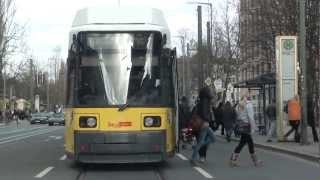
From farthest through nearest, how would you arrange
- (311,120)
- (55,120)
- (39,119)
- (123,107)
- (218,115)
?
(39,119), (55,120), (218,115), (311,120), (123,107)

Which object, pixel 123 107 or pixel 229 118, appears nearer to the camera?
pixel 123 107

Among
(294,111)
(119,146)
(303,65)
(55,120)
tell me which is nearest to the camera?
(119,146)

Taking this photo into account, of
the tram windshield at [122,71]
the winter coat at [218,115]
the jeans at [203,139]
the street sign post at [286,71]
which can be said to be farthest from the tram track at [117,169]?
the winter coat at [218,115]

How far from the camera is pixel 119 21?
17.1m

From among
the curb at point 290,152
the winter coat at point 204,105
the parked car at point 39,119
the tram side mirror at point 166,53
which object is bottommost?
the parked car at point 39,119

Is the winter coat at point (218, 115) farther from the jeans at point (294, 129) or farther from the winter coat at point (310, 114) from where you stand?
the winter coat at point (310, 114)

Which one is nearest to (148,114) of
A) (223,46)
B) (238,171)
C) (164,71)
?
(164,71)

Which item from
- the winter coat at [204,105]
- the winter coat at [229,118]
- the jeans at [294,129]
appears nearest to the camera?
the winter coat at [204,105]

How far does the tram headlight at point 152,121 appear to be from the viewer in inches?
658

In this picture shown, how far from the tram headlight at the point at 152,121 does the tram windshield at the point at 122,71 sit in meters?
0.32

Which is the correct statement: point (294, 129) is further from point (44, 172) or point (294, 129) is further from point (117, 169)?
point (44, 172)

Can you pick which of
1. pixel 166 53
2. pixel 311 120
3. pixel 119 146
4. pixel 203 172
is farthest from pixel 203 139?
pixel 311 120

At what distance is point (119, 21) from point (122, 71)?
119 cm

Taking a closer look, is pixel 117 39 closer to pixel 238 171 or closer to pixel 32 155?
pixel 238 171
